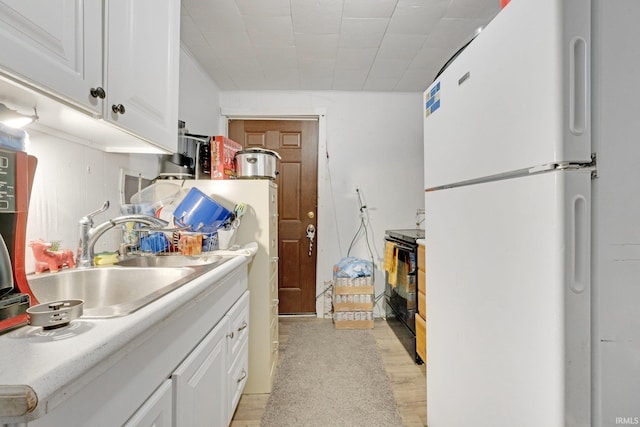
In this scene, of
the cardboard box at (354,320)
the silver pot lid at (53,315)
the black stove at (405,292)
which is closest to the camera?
the silver pot lid at (53,315)

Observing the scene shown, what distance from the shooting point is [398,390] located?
1827 mm

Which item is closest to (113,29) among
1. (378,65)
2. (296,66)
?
(296,66)

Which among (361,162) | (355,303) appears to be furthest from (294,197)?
(355,303)

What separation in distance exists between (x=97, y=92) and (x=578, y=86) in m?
1.17

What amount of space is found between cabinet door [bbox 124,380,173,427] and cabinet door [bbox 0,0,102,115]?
738 mm

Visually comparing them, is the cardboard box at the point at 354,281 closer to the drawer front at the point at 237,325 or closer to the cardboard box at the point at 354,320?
the cardboard box at the point at 354,320

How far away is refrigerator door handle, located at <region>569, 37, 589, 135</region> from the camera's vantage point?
639 mm

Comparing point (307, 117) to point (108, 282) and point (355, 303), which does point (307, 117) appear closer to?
point (355, 303)

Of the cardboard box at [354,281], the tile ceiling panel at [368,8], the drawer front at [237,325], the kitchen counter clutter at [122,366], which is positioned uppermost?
the tile ceiling panel at [368,8]

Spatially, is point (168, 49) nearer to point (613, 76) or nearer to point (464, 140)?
point (464, 140)

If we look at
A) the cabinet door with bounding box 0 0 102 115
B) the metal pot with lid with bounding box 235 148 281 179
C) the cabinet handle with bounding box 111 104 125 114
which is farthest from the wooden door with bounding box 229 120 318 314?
the cabinet door with bounding box 0 0 102 115

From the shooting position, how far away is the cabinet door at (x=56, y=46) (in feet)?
1.91

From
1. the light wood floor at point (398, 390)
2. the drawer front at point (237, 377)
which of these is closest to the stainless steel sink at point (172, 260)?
the drawer front at point (237, 377)

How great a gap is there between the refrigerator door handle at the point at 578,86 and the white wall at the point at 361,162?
8.21 ft
